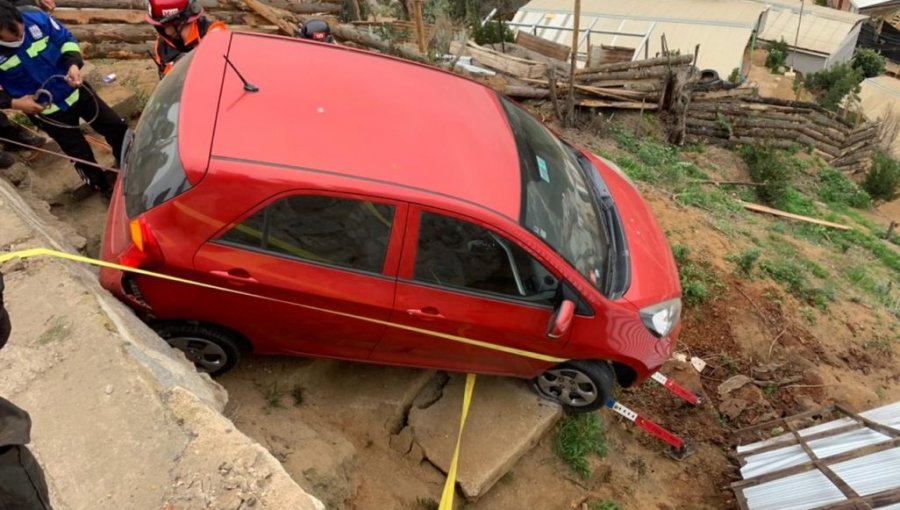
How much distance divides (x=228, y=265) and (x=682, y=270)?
461 cm

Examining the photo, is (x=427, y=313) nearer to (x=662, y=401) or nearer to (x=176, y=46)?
(x=662, y=401)

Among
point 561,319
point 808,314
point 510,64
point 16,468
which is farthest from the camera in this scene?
point 510,64

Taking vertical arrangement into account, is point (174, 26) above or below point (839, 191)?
above

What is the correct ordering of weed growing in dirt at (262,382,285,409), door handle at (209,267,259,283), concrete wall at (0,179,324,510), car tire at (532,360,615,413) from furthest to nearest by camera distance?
car tire at (532,360,615,413) → weed growing in dirt at (262,382,285,409) → door handle at (209,267,259,283) → concrete wall at (0,179,324,510)

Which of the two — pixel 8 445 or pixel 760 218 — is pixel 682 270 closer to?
pixel 760 218

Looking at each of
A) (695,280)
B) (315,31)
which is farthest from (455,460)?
(315,31)

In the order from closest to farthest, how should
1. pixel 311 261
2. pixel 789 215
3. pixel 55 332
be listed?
pixel 55 332
pixel 311 261
pixel 789 215

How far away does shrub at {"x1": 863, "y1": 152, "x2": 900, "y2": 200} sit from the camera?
1271 centimetres

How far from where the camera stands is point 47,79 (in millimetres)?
4254

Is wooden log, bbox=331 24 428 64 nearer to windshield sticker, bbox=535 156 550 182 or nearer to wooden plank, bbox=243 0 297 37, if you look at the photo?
wooden plank, bbox=243 0 297 37

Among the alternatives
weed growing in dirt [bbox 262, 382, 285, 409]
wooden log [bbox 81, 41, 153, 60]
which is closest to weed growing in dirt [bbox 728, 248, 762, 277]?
weed growing in dirt [bbox 262, 382, 285, 409]

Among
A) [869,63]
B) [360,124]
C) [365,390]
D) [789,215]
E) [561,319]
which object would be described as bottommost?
[869,63]

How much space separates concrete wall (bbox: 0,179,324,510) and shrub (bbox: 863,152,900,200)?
1435cm

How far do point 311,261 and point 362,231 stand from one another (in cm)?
33
